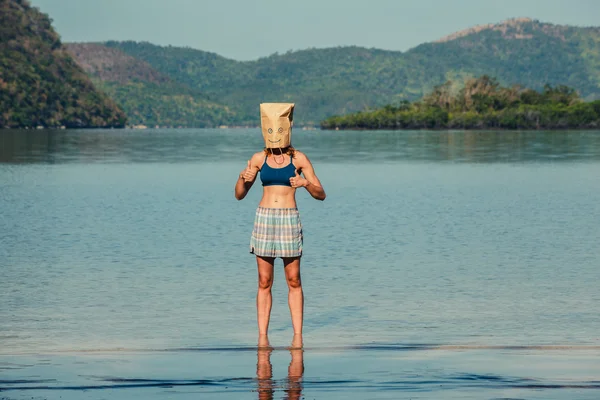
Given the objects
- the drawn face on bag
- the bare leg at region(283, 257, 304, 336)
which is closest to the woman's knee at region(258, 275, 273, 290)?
the bare leg at region(283, 257, 304, 336)

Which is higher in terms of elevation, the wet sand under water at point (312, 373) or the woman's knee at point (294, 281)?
the woman's knee at point (294, 281)

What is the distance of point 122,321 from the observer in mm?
12883

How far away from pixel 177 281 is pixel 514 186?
1023 inches

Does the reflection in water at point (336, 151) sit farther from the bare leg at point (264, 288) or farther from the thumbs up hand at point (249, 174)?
the thumbs up hand at point (249, 174)

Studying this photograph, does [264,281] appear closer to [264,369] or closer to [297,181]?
[297,181]

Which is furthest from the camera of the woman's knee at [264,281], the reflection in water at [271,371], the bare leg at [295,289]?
the woman's knee at [264,281]

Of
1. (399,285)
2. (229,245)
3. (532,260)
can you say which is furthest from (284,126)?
(229,245)

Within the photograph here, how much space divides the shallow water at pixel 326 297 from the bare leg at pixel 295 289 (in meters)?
0.35

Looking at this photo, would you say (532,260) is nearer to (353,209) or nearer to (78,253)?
(78,253)

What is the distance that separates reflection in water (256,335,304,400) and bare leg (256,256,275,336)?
5.9 inches

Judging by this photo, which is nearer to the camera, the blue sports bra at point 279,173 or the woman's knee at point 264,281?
the blue sports bra at point 279,173

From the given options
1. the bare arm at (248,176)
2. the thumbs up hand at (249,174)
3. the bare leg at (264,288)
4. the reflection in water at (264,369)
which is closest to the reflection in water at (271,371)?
the reflection in water at (264,369)

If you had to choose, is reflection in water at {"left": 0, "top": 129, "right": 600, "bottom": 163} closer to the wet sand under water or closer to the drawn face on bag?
the wet sand under water

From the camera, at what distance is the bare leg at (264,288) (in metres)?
10.7
